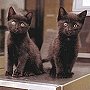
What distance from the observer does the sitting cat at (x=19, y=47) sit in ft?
2.47

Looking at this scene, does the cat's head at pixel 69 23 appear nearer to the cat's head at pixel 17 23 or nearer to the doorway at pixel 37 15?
the cat's head at pixel 17 23

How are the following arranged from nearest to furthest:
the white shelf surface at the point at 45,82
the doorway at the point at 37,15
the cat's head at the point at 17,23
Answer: the white shelf surface at the point at 45,82 → the cat's head at the point at 17,23 → the doorway at the point at 37,15

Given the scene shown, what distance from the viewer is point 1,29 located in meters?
1.04

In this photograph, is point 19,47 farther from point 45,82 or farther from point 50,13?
point 50,13

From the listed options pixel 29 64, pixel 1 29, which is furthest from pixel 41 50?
pixel 1 29

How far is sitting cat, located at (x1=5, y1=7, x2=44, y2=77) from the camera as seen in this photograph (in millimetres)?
752

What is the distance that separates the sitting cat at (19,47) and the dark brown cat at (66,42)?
85 mm

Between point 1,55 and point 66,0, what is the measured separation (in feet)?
1.13

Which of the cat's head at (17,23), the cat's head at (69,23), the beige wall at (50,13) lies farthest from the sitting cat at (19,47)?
the beige wall at (50,13)

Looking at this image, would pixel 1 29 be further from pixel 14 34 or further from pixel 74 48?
pixel 74 48

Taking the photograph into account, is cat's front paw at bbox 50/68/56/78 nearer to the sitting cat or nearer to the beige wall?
the sitting cat

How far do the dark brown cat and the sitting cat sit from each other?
0.28 ft

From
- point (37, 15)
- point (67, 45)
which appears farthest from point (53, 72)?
point (37, 15)

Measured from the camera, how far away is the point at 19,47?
763 millimetres
